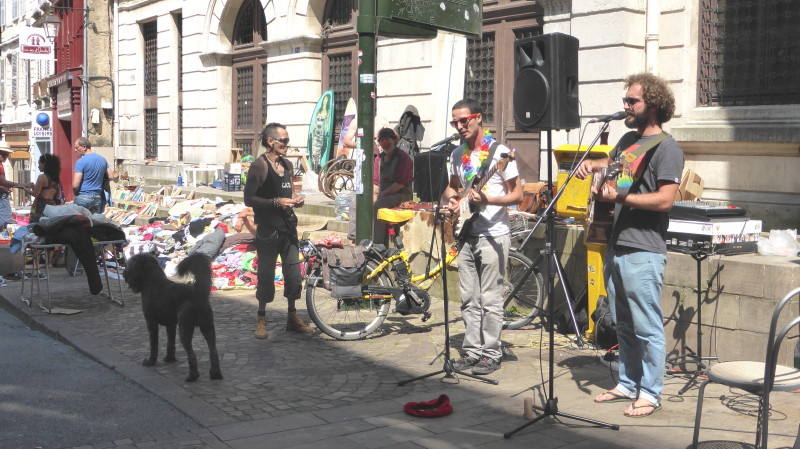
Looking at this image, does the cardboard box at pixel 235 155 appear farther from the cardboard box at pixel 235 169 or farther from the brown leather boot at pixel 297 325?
the brown leather boot at pixel 297 325

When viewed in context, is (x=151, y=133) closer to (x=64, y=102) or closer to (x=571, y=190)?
(x=64, y=102)

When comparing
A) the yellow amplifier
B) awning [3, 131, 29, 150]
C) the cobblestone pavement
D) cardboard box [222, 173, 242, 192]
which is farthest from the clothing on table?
awning [3, 131, 29, 150]

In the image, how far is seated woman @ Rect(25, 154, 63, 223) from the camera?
37.9ft

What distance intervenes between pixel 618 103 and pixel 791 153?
232cm

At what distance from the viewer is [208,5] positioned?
20.4 metres

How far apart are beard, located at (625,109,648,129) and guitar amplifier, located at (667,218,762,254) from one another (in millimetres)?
1523

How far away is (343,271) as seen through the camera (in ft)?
24.1

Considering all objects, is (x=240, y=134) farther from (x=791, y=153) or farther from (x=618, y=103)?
(x=791, y=153)

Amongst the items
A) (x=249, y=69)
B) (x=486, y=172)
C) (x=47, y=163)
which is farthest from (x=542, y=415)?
(x=249, y=69)

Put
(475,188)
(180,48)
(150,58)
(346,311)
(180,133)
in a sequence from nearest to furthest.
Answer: (475,188) → (346,311) → (180,48) → (180,133) → (150,58)

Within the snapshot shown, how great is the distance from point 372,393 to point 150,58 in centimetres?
2144

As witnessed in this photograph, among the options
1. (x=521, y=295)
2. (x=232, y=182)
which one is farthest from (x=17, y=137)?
(x=521, y=295)

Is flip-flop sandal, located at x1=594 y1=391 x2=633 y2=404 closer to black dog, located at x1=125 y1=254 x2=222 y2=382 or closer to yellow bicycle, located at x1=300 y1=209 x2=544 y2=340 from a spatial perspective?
yellow bicycle, located at x1=300 y1=209 x2=544 y2=340

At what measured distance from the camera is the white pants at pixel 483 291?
6.22m
